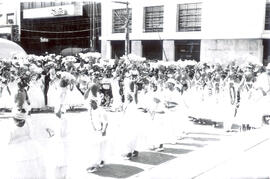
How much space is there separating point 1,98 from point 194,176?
10.9m

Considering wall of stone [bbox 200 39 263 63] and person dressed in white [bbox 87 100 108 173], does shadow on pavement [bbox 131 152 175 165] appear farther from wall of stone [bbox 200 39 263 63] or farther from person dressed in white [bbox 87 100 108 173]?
wall of stone [bbox 200 39 263 63]

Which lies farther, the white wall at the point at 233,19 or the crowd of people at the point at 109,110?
the white wall at the point at 233,19

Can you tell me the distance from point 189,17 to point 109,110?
1691 centimetres

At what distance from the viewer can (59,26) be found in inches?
1797

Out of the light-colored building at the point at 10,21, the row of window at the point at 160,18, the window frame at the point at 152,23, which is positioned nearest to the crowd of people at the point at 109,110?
the row of window at the point at 160,18

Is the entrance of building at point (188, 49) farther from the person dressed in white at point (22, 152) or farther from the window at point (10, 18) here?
the window at point (10, 18)

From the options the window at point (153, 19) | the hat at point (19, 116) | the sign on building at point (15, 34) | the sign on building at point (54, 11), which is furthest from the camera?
the sign on building at point (15, 34)

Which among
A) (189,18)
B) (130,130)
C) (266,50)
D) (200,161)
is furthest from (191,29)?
(200,161)

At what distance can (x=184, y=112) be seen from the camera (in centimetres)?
1103

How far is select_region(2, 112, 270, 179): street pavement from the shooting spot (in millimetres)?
6348

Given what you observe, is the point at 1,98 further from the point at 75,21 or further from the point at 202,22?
the point at 75,21

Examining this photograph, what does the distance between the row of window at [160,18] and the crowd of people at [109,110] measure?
13.2 metres

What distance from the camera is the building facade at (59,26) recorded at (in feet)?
136

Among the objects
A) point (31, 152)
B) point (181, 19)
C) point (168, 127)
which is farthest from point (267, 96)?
point (181, 19)
